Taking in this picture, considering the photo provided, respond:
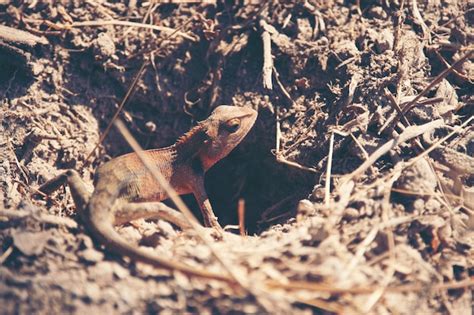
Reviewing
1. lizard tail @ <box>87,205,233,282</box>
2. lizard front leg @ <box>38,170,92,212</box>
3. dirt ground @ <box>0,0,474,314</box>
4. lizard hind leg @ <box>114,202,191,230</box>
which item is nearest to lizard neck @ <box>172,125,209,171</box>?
dirt ground @ <box>0,0,474,314</box>

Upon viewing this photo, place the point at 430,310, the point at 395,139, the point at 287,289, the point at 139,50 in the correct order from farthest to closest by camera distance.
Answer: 1. the point at 139,50
2. the point at 395,139
3. the point at 430,310
4. the point at 287,289

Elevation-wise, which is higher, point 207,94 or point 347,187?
point 207,94

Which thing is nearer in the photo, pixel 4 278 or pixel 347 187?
pixel 4 278

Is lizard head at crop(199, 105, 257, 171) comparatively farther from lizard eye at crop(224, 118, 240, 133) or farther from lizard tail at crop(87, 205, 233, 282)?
lizard tail at crop(87, 205, 233, 282)

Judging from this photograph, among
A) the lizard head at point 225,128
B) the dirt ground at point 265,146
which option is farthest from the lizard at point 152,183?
the dirt ground at point 265,146

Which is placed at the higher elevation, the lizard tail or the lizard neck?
the lizard neck

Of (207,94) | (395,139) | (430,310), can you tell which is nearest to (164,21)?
(207,94)

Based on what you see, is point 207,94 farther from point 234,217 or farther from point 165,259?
point 165,259

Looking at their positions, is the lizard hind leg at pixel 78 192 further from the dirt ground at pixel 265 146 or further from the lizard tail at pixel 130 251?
the lizard tail at pixel 130 251
